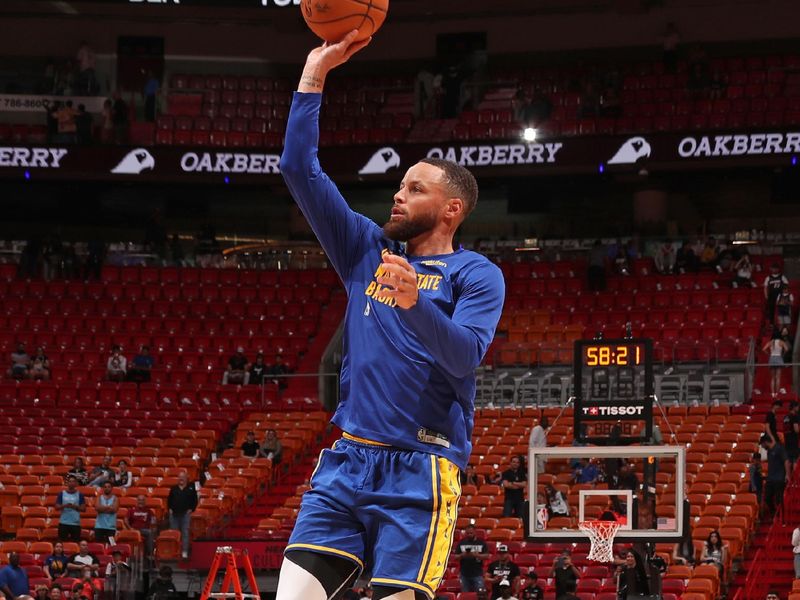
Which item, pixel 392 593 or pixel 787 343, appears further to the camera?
pixel 787 343

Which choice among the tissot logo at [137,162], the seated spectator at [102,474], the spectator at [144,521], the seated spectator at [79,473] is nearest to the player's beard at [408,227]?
the spectator at [144,521]

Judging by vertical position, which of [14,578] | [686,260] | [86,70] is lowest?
[14,578]

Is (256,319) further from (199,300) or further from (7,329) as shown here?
(7,329)

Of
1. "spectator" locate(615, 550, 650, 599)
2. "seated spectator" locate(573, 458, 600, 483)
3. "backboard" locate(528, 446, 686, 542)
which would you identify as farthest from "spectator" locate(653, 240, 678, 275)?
"spectator" locate(615, 550, 650, 599)

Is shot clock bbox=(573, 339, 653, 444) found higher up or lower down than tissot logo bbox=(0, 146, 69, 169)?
lower down

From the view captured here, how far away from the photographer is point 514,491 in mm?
20266

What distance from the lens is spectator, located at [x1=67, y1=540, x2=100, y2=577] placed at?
1859 centimetres

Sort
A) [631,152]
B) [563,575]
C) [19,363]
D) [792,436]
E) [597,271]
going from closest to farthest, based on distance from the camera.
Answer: [563,575], [792,436], [19,363], [597,271], [631,152]

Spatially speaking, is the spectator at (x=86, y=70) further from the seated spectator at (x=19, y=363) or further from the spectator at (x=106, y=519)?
the spectator at (x=106, y=519)

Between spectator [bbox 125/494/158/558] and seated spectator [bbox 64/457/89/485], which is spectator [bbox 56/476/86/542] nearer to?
spectator [bbox 125/494/158/558]

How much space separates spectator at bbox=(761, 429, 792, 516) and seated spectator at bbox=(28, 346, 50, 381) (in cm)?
1415

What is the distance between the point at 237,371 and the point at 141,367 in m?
1.90

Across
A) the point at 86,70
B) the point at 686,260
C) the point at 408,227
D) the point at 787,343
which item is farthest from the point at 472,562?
the point at 86,70

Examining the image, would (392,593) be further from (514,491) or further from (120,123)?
(120,123)
